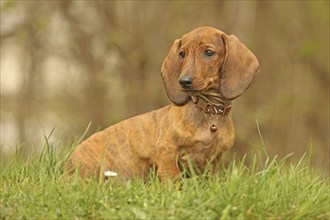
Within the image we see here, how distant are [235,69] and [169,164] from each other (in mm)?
799

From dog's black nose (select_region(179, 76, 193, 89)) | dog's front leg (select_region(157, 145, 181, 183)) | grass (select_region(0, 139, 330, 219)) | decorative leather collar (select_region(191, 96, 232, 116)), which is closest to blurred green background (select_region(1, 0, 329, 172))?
decorative leather collar (select_region(191, 96, 232, 116))

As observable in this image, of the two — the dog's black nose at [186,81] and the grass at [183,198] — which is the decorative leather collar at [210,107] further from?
the grass at [183,198]

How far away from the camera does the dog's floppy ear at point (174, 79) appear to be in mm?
6191

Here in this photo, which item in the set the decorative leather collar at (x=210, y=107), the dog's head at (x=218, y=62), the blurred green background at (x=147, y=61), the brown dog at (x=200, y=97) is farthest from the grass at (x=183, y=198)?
the blurred green background at (x=147, y=61)

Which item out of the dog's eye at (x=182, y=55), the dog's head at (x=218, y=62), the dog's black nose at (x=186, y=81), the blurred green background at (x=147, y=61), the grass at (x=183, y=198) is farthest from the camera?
the blurred green background at (x=147, y=61)

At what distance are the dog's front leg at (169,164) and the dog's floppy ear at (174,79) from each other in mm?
359

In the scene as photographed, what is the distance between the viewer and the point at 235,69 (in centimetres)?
604

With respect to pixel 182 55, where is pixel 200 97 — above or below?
below

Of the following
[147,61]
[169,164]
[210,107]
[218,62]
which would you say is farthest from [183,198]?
[147,61]

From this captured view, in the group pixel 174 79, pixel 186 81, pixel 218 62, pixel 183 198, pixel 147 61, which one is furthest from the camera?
pixel 147 61

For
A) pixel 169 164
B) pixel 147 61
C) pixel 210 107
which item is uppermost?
pixel 210 107

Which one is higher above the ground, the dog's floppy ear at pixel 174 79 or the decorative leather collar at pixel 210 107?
the dog's floppy ear at pixel 174 79

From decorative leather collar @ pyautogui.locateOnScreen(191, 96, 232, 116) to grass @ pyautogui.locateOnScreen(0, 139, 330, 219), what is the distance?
1.53ft

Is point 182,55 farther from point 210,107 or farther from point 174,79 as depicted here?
point 210,107
